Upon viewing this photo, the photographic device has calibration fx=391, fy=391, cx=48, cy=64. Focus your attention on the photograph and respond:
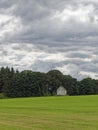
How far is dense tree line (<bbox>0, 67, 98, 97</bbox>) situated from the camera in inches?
6262

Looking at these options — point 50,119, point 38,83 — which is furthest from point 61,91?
point 50,119

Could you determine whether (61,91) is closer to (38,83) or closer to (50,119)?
(38,83)

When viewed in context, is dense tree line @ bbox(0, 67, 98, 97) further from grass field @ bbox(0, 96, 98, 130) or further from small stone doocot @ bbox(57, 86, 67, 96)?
grass field @ bbox(0, 96, 98, 130)

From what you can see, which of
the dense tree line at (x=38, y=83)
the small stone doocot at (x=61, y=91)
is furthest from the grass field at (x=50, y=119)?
the small stone doocot at (x=61, y=91)

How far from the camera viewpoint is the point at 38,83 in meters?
166

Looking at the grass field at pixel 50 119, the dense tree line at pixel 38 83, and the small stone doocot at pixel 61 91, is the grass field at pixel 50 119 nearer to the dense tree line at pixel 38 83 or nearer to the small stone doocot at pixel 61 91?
the dense tree line at pixel 38 83

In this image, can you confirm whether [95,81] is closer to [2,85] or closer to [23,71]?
[23,71]

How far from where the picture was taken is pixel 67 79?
17775 centimetres

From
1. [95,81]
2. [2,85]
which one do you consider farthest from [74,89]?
[2,85]

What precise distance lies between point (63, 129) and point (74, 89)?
493 feet

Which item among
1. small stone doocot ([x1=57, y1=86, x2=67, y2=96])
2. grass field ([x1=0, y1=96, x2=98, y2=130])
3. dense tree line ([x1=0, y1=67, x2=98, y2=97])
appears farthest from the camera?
small stone doocot ([x1=57, y1=86, x2=67, y2=96])

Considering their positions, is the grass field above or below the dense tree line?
below

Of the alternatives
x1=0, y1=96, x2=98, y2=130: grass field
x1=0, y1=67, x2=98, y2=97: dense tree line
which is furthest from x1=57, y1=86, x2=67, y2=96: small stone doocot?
x1=0, y1=96, x2=98, y2=130: grass field

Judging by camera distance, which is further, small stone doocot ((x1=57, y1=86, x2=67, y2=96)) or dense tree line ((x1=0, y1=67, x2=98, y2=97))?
small stone doocot ((x1=57, y1=86, x2=67, y2=96))
